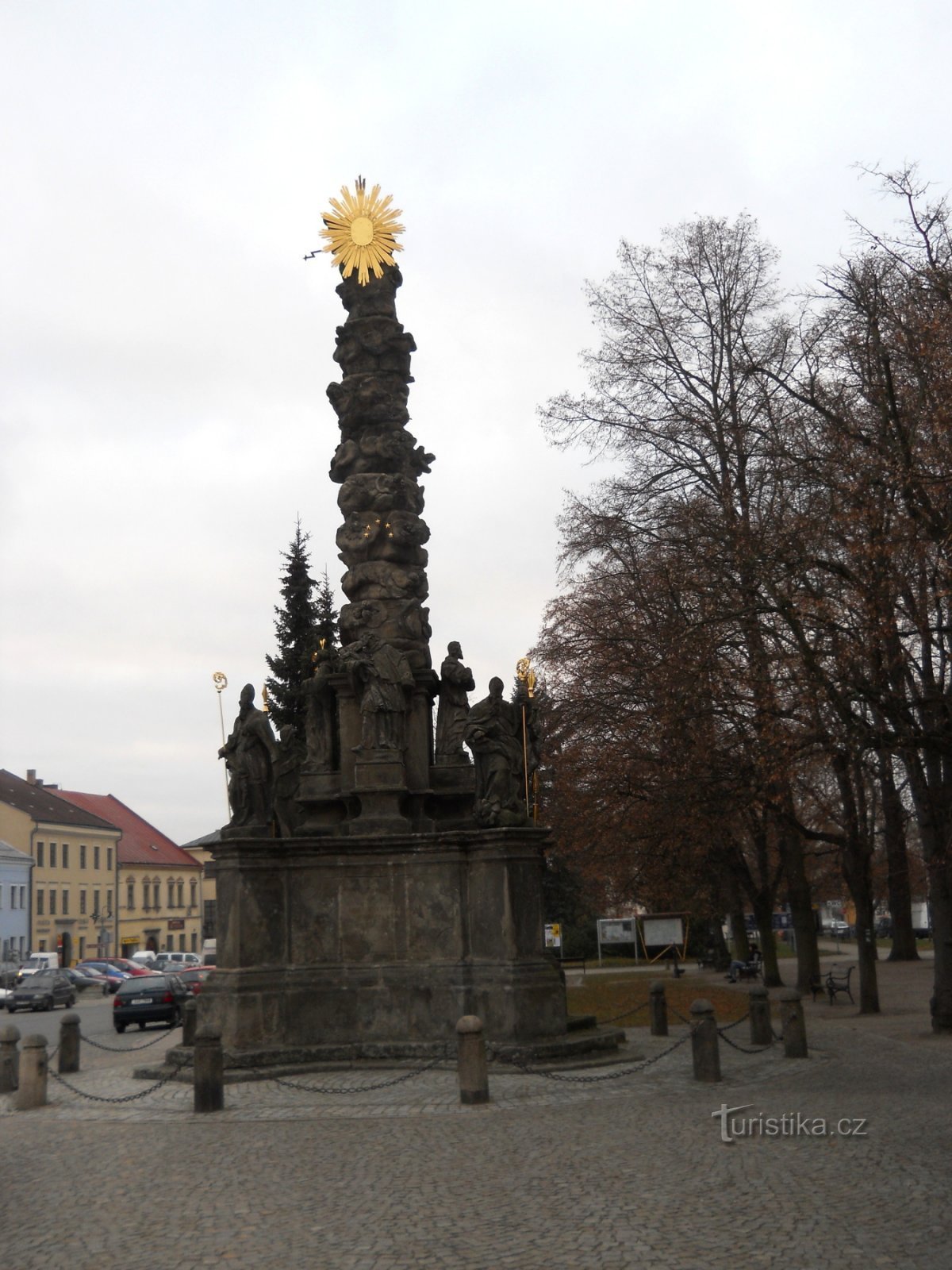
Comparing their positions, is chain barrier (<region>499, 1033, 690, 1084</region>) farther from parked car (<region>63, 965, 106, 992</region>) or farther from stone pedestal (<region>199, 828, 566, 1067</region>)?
parked car (<region>63, 965, 106, 992</region>)

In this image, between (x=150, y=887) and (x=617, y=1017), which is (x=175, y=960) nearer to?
(x=150, y=887)

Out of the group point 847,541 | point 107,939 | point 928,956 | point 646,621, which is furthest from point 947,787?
point 107,939

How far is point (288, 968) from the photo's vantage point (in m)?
16.9

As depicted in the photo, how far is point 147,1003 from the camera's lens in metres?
29.9

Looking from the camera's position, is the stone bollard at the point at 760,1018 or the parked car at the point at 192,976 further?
the parked car at the point at 192,976

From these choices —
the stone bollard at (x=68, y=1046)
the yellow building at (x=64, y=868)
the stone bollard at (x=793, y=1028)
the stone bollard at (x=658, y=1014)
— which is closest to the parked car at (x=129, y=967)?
the yellow building at (x=64, y=868)

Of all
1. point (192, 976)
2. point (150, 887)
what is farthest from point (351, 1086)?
point (150, 887)

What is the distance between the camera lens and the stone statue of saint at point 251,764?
1739cm

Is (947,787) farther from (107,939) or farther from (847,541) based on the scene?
(107,939)

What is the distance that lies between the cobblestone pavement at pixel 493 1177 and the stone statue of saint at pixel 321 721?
429 centimetres

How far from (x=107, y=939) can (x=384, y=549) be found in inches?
2565

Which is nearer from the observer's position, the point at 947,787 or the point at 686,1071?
the point at 686,1071

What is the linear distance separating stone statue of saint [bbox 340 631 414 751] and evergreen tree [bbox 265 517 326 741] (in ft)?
60.5

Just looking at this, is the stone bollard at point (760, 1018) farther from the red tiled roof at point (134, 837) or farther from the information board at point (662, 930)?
the red tiled roof at point (134, 837)
